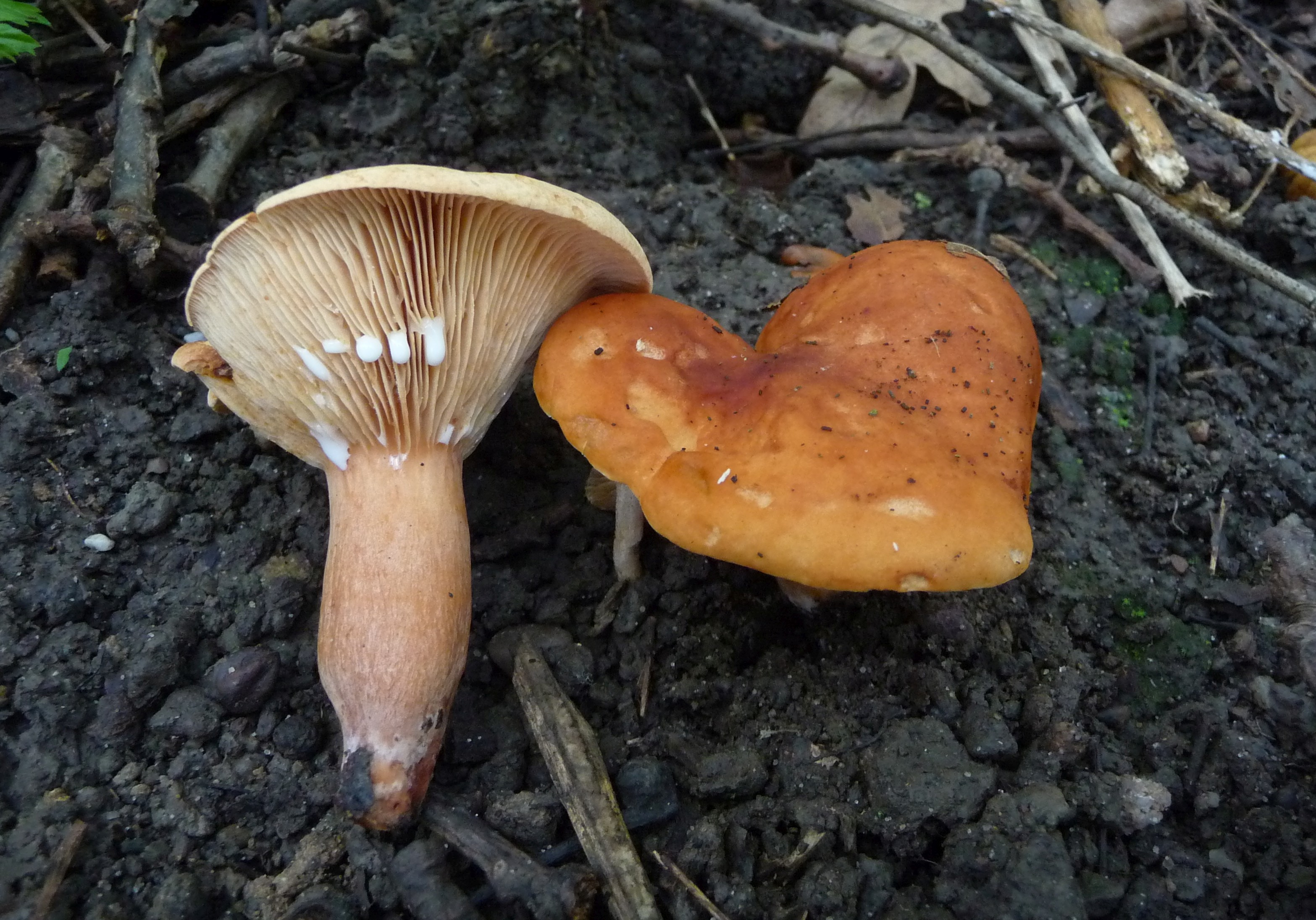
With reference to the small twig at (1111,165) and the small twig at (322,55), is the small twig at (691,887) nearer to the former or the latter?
the small twig at (1111,165)

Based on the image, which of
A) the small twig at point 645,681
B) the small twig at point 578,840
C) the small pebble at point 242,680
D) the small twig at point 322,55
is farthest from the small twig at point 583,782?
the small twig at point 322,55

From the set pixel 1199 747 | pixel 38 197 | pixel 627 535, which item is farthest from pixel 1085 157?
pixel 38 197

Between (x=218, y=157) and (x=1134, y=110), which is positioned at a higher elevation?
(x=218, y=157)

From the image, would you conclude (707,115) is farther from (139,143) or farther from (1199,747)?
(1199,747)

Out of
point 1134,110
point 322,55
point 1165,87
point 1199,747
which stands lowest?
point 1199,747

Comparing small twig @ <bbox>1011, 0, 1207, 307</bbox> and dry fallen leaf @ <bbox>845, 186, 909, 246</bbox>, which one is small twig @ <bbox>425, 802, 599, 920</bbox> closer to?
dry fallen leaf @ <bbox>845, 186, 909, 246</bbox>

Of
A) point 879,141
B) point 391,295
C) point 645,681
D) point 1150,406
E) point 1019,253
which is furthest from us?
point 879,141

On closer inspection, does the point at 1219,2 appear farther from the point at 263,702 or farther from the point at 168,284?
the point at 263,702
